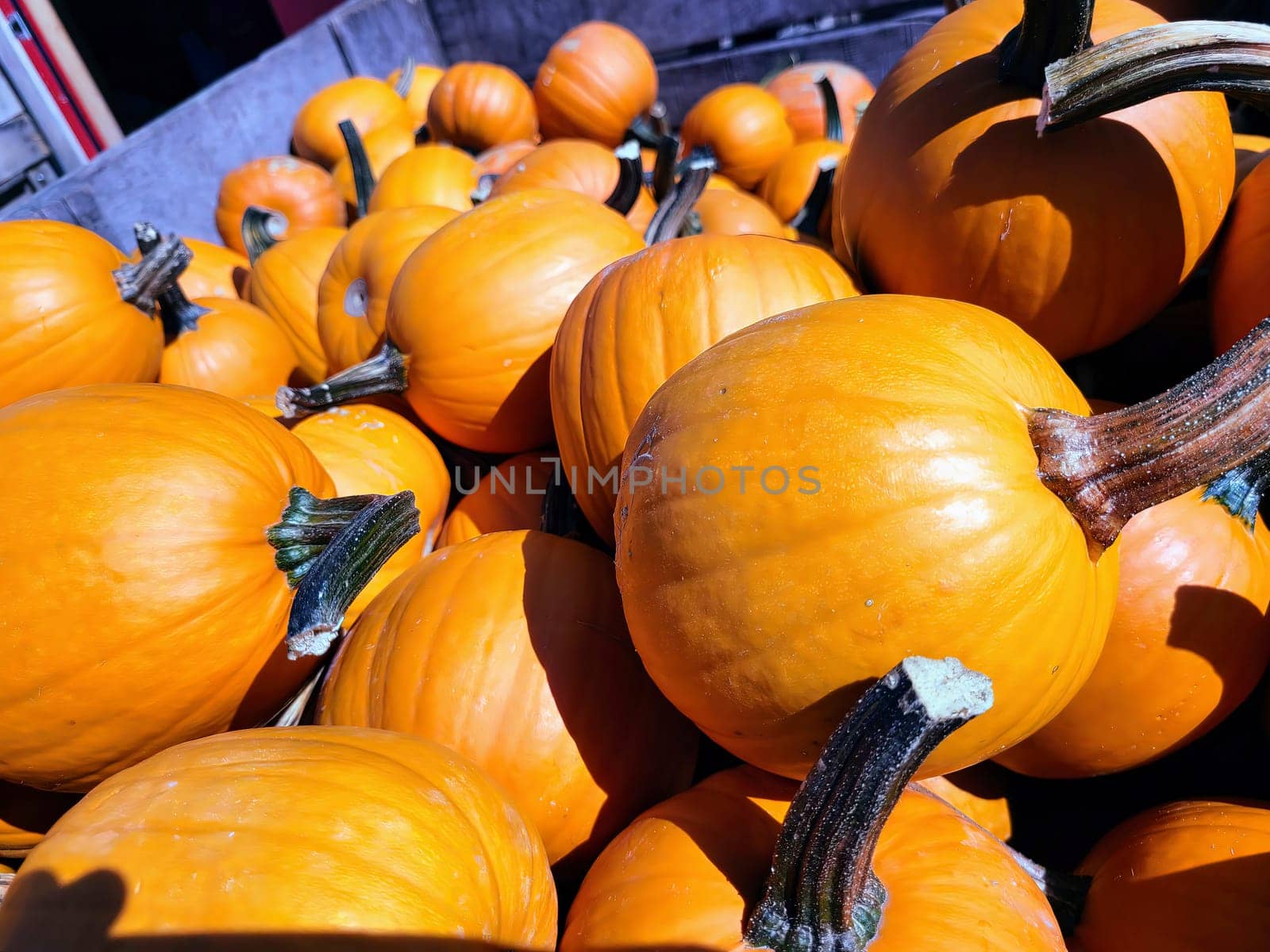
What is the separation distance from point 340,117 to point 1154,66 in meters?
4.64

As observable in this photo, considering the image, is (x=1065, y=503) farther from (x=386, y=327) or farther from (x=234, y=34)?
(x=234, y=34)

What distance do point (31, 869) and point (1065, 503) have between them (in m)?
1.36

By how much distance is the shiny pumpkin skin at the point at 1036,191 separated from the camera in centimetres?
137

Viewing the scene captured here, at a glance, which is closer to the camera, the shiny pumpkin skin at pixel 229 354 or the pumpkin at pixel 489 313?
the pumpkin at pixel 489 313

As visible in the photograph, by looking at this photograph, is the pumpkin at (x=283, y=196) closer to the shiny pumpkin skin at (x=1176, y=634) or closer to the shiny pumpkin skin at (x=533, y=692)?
the shiny pumpkin skin at (x=533, y=692)

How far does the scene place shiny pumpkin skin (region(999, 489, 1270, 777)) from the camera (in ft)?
4.27

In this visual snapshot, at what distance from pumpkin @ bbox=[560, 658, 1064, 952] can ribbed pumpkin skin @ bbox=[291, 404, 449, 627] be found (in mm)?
975

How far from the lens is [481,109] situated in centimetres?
435

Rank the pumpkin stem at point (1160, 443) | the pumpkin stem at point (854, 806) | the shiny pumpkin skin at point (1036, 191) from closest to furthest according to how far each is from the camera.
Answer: the pumpkin stem at point (854, 806)
the pumpkin stem at point (1160, 443)
the shiny pumpkin skin at point (1036, 191)

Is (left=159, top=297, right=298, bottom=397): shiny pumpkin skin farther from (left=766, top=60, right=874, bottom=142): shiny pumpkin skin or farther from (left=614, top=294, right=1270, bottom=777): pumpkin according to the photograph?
(left=766, top=60, right=874, bottom=142): shiny pumpkin skin

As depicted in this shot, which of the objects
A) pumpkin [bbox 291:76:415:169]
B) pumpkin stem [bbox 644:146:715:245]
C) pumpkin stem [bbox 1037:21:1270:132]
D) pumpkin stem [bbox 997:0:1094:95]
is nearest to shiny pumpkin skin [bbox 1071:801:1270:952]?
pumpkin stem [bbox 1037:21:1270:132]

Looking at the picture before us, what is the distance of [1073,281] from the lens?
4.70 ft

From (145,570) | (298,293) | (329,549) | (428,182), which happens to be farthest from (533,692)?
(428,182)

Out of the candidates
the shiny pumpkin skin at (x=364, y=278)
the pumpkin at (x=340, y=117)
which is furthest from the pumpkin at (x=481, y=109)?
the shiny pumpkin skin at (x=364, y=278)
